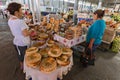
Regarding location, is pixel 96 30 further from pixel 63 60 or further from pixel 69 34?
pixel 63 60

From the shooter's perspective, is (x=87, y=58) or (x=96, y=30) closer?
(x=96, y=30)

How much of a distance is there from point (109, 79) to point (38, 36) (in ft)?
5.34

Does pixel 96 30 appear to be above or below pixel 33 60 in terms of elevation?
above

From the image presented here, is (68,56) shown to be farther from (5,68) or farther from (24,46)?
(5,68)

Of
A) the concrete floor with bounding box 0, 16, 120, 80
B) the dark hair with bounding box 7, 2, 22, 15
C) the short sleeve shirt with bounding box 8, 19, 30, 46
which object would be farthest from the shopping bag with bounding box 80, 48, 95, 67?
the dark hair with bounding box 7, 2, 22, 15

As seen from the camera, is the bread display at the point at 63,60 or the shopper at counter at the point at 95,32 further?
the shopper at counter at the point at 95,32

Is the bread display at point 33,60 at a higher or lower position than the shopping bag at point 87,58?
higher

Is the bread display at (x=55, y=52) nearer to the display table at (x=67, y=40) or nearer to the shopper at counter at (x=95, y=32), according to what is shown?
the display table at (x=67, y=40)

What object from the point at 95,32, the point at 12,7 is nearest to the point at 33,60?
the point at 12,7

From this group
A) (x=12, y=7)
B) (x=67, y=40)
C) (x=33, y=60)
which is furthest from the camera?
(x=67, y=40)

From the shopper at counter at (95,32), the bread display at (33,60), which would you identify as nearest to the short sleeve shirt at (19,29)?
the bread display at (33,60)

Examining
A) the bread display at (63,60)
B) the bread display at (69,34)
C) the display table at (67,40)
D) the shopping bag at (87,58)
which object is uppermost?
the bread display at (69,34)

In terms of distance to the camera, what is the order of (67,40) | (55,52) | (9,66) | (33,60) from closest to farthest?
(33,60) < (55,52) < (67,40) < (9,66)

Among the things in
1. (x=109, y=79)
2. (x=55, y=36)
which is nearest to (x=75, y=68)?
(x=109, y=79)
